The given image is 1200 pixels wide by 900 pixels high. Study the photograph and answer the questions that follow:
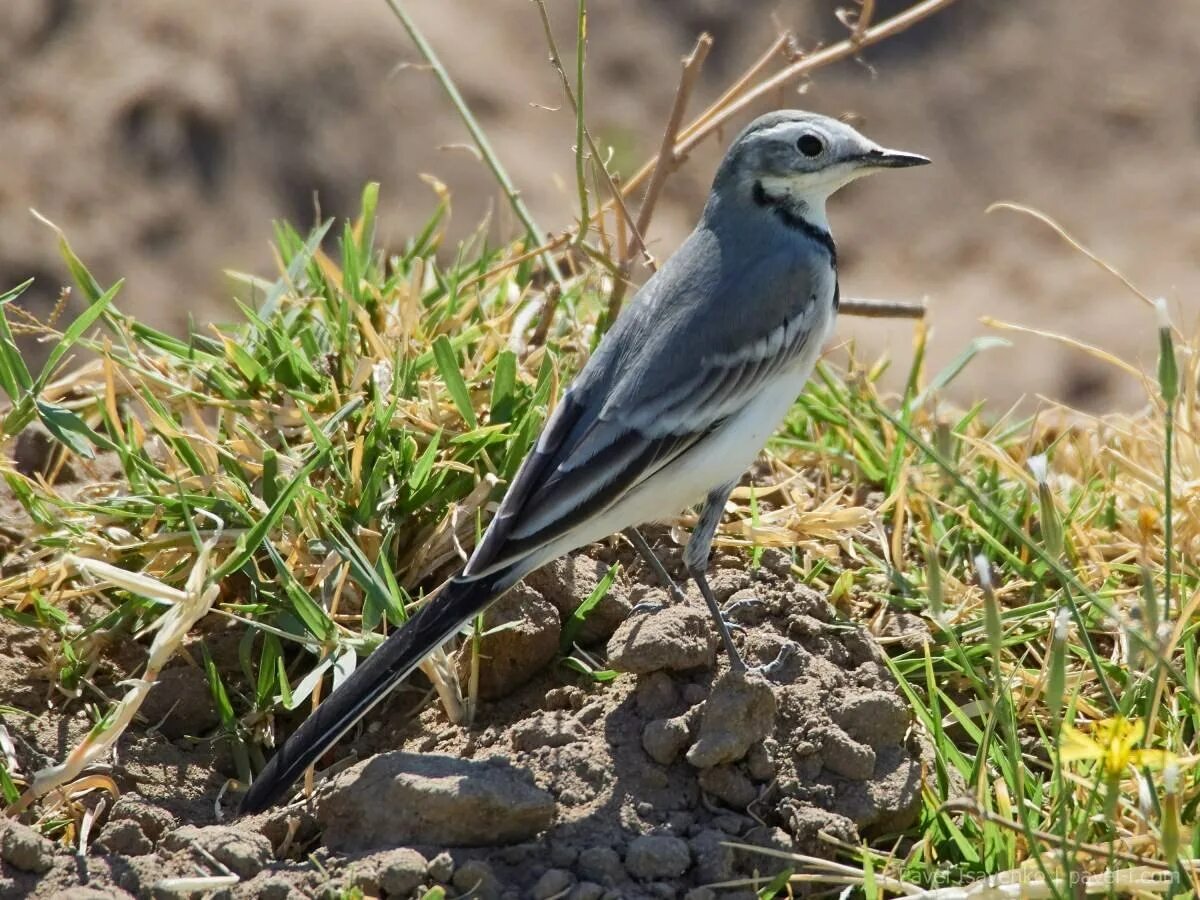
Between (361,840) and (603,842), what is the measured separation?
560 millimetres

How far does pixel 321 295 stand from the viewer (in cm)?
540

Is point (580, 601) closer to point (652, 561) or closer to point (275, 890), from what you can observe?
point (652, 561)

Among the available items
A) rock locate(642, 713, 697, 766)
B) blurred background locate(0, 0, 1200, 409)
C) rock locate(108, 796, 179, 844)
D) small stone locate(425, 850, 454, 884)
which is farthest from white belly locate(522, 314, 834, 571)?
blurred background locate(0, 0, 1200, 409)

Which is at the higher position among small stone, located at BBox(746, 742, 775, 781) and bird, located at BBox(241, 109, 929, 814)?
bird, located at BBox(241, 109, 929, 814)

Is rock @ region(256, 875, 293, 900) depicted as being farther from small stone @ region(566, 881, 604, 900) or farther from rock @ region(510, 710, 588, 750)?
rock @ region(510, 710, 588, 750)

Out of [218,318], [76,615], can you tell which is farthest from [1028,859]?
[218,318]

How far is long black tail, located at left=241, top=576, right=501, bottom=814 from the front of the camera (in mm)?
3754

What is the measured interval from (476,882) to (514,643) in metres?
0.85

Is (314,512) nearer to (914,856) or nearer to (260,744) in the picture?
(260,744)

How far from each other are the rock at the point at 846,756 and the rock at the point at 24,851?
1.85m

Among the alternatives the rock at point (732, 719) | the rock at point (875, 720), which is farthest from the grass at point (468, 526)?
the rock at point (732, 719)

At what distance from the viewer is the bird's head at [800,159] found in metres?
4.55

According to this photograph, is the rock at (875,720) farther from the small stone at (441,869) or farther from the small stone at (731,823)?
the small stone at (441,869)

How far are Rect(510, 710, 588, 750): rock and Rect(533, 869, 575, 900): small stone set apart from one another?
1.46 feet
